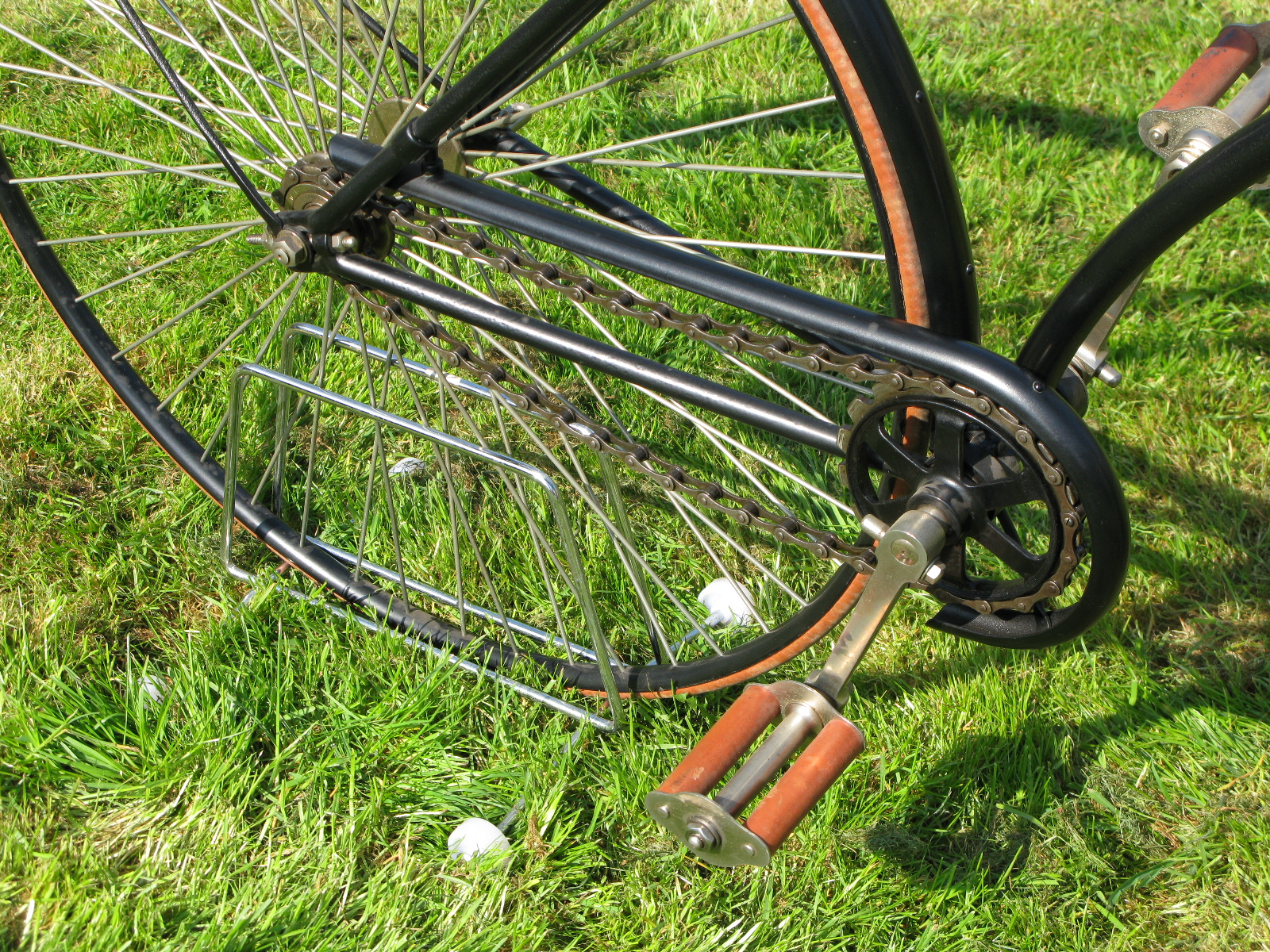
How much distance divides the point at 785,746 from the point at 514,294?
1853 millimetres

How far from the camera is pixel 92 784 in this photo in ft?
6.64

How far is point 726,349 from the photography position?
1.68 m

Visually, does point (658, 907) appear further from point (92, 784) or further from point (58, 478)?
point (58, 478)

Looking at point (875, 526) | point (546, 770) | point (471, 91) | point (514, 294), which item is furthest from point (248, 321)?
point (875, 526)

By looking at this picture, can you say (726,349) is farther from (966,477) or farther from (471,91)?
(471,91)

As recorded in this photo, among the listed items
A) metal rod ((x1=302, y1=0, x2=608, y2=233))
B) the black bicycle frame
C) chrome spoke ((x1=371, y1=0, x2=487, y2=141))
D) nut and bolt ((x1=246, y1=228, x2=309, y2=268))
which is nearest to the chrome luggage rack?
nut and bolt ((x1=246, y1=228, x2=309, y2=268))

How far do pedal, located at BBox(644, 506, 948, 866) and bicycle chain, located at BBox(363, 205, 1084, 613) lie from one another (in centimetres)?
10

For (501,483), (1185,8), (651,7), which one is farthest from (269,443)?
(1185,8)

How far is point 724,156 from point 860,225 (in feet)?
1.55

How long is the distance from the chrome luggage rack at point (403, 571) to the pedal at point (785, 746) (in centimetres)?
46

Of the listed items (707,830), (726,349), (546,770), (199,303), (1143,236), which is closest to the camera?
(1143,236)

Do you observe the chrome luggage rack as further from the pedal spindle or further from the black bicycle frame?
the black bicycle frame

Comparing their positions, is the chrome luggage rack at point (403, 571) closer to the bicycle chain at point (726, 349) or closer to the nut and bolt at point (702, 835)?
the bicycle chain at point (726, 349)

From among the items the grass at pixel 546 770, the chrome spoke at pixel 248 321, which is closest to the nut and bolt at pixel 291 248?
the chrome spoke at pixel 248 321
